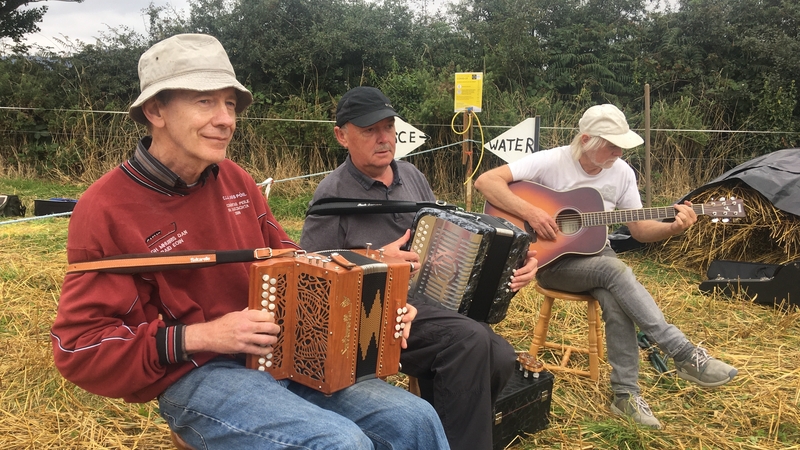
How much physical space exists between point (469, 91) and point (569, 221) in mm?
2729

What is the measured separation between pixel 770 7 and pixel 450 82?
596 cm

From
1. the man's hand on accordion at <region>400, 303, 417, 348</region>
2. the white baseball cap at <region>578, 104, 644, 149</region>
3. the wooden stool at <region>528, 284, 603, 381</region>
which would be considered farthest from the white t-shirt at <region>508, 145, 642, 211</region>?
the man's hand on accordion at <region>400, 303, 417, 348</region>

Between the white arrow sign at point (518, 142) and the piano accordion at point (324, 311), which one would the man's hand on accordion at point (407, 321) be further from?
the white arrow sign at point (518, 142)

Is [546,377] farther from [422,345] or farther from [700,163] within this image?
[700,163]

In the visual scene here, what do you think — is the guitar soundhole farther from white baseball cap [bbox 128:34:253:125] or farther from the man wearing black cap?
white baseball cap [bbox 128:34:253:125]

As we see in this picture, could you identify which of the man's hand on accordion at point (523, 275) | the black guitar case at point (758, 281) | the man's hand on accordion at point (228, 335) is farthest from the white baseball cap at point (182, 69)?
the black guitar case at point (758, 281)

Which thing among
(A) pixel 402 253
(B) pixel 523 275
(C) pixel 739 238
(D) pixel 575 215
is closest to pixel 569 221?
(D) pixel 575 215

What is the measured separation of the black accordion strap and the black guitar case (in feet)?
11.1

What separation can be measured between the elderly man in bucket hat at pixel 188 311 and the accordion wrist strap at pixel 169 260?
0.03 m

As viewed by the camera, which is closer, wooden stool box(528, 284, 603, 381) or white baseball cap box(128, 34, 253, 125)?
white baseball cap box(128, 34, 253, 125)

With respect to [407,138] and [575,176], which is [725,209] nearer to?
[575,176]

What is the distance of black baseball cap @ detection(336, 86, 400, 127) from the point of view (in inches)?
111

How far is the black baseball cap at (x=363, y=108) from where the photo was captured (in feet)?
9.26

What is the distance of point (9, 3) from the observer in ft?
42.9
